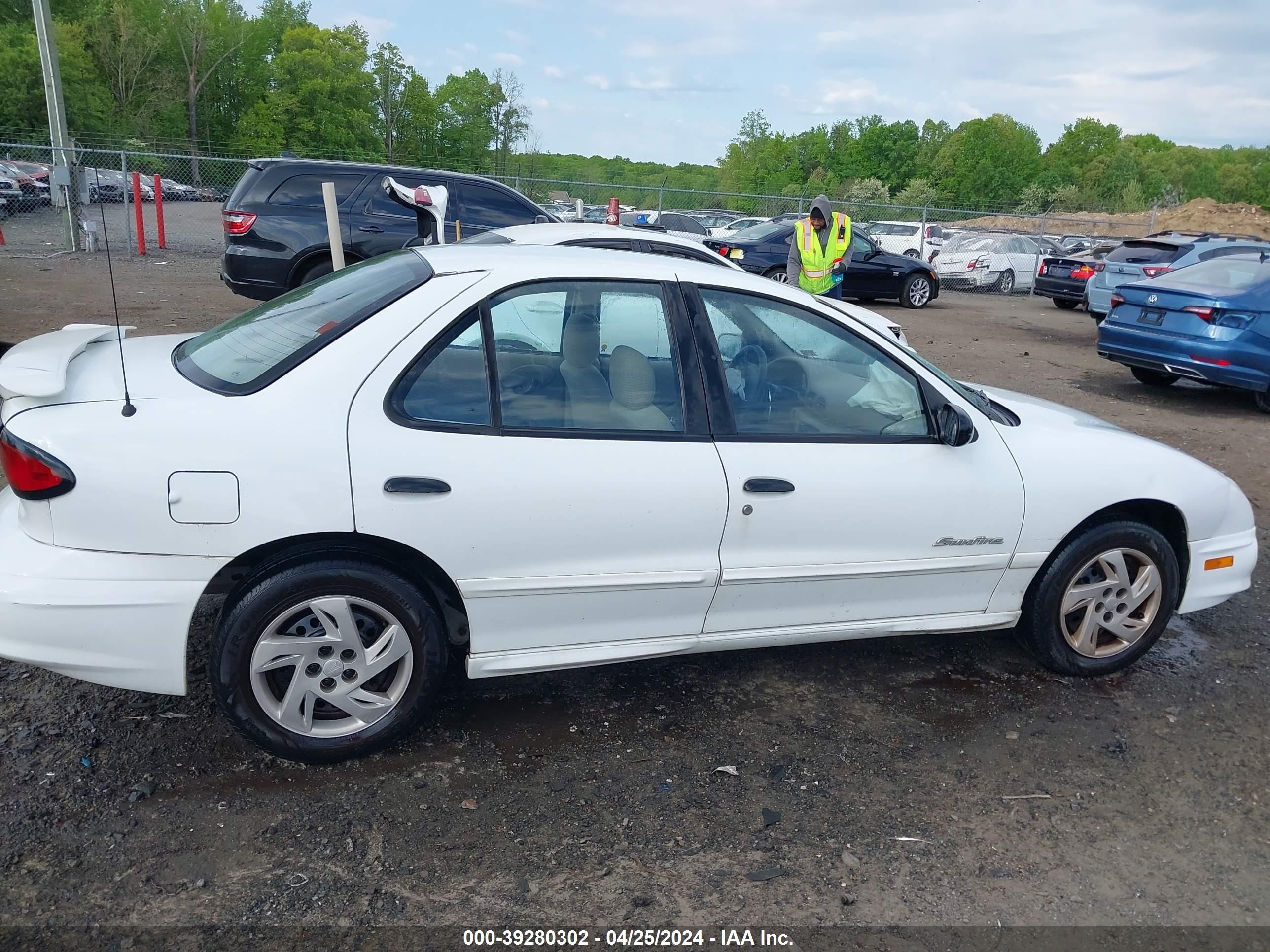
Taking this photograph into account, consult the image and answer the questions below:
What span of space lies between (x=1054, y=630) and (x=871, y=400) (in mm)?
1260

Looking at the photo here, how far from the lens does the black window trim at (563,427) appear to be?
3061mm

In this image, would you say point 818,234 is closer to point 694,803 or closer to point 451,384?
point 451,384

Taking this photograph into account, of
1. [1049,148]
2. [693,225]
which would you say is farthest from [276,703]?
[1049,148]

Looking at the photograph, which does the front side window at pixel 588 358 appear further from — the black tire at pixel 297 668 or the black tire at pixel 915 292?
the black tire at pixel 915 292

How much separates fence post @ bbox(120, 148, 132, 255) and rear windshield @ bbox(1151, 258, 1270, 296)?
16.6 meters

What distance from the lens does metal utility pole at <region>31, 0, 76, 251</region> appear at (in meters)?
16.6

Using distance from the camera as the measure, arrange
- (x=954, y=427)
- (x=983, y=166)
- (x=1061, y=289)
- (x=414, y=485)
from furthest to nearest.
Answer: (x=983, y=166) < (x=1061, y=289) < (x=954, y=427) < (x=414, y=485)

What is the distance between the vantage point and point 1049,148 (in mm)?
103375

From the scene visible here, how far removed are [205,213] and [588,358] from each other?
854 inches

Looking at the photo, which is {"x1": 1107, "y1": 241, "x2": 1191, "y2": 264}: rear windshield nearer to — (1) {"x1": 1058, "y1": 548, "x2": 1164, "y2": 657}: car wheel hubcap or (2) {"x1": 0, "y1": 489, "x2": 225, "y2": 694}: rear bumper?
(1) {"x1": 1058, "y1": 548, "x2": 1164, "y2": 657}: car wheel hubcap

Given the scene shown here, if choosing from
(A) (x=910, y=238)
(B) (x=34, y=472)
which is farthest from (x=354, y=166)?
(A) (x=910, y=238)

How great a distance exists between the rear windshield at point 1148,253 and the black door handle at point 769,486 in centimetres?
1430

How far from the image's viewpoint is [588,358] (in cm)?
344

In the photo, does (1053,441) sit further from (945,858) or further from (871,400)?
(945,858)
